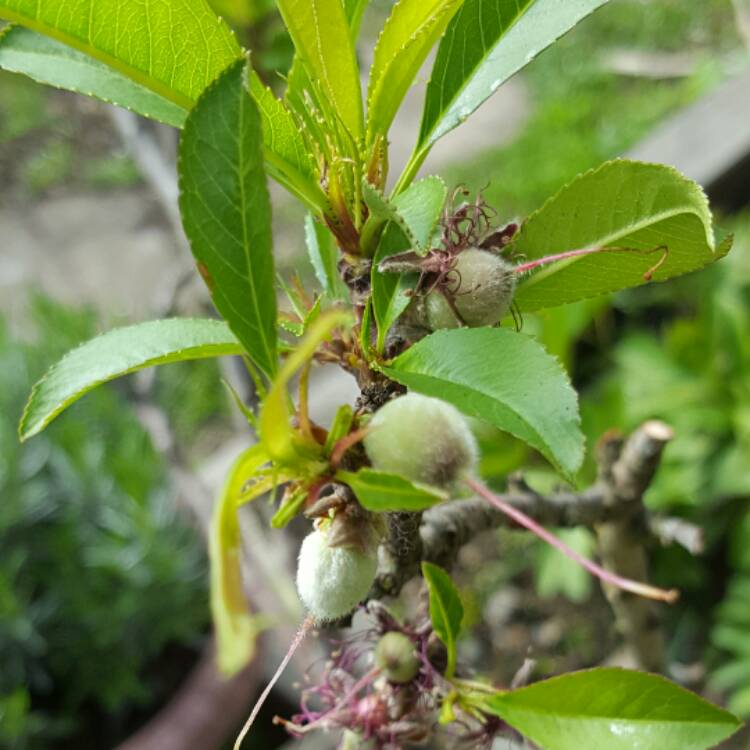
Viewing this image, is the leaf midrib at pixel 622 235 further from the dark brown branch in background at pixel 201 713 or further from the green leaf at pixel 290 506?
the dark brown branch in background at pixel 201 713

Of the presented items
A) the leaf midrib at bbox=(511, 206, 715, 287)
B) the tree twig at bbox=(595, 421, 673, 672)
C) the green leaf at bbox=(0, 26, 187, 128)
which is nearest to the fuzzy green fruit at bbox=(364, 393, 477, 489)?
the leaf midrib at bbox=(511, 206, 715, 287)

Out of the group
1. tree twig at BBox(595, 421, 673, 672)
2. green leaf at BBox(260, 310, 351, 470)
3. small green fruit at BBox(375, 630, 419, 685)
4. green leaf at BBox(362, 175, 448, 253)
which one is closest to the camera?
green leaf at BBox(260, 310, 351, 470)

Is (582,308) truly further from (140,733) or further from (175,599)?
(140,733)

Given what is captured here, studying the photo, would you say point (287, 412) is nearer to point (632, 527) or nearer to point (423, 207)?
point (423, 207)

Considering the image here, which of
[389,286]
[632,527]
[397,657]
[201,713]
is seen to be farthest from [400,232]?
[201,713]

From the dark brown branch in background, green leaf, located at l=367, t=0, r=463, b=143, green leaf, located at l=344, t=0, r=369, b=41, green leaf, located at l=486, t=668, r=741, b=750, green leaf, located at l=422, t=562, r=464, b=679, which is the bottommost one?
the dark brown branch in background

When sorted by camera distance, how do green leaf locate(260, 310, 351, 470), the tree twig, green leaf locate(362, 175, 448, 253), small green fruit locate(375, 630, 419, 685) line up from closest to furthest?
green leaf locate(260, 310, 351, 470)
green leaf locate(362, 175, 448, 253)
small green fruit locate(375, 630, 419, 685)
the tree twig

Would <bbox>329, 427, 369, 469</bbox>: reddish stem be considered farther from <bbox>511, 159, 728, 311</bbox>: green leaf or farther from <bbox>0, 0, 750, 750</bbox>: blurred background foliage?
<bbox>0, 0, 750, 750</bbox>: blurred background foliage
